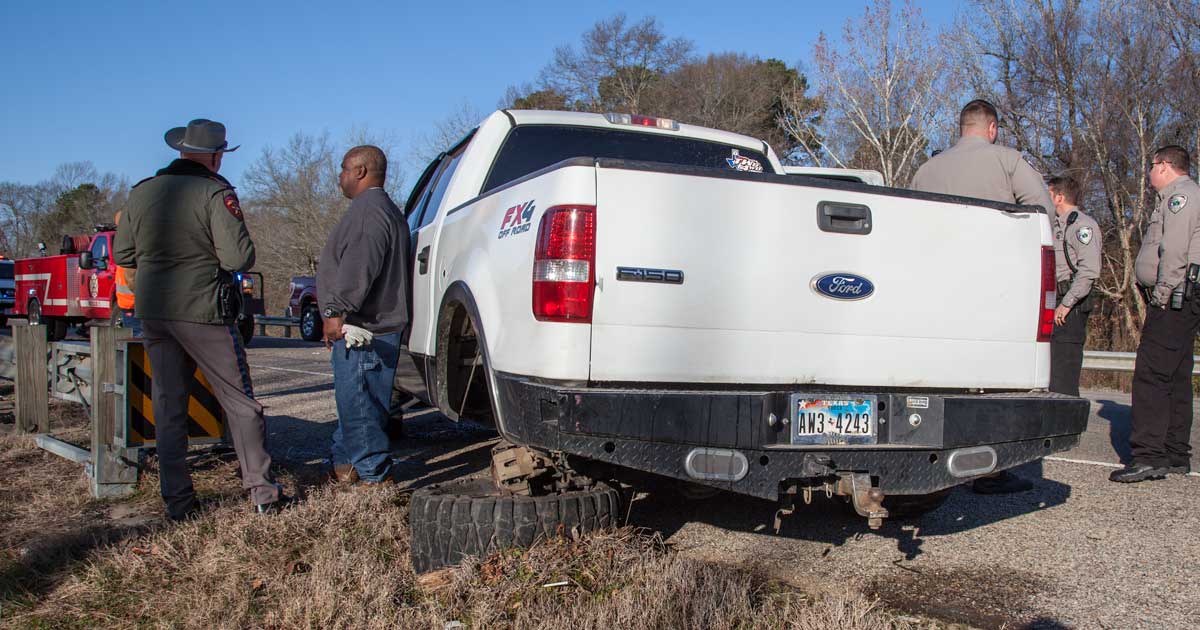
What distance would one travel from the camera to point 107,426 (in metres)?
4.61

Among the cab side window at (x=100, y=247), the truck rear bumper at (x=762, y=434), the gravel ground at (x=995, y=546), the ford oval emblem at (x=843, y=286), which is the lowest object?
the gravel ground at (x=995, y=546)

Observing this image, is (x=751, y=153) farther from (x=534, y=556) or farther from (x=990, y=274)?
(x=534, y=556)

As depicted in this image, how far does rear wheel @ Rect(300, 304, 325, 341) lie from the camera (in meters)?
18.9

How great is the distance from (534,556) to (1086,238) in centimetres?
428

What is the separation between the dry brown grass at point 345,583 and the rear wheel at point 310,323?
15.4 metres

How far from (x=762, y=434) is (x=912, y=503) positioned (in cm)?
142

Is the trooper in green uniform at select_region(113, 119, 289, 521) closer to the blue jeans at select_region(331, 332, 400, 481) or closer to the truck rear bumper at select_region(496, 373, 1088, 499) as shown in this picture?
the blue jeans at select_region(331, 332, 400, 481)

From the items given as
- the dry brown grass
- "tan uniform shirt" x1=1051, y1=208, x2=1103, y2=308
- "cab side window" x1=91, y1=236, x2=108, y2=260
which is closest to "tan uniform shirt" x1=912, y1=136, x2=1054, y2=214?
"tan uniform shirt" x1=1051, y1=208, x2=1103, y2=308

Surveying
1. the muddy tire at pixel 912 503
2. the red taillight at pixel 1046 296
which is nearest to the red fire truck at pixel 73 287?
the muddy tire at pixel 912 503

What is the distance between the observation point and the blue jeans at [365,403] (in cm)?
446

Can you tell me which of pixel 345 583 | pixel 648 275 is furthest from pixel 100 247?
pixel 648 275

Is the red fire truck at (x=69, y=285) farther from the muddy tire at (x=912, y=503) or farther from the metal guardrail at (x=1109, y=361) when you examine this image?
the metal guardrail at (x=1109, y=361)

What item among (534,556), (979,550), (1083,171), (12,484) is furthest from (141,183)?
(1083,171)

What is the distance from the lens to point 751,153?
5.15 meters
